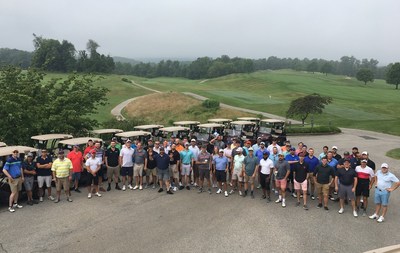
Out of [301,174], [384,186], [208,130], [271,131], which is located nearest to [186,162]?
[301,174]

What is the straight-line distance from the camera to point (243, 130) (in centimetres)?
2061

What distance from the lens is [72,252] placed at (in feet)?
26.4

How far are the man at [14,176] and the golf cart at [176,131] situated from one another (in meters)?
7.91

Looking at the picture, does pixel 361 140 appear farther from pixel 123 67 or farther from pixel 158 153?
pixel 123 67

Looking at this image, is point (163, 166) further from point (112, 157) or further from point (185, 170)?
point (112, 157)

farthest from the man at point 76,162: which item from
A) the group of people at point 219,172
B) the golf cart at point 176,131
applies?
the golf cart at point 176,131

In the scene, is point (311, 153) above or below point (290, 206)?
above

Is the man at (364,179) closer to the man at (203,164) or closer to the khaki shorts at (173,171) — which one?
the man at (203,164)

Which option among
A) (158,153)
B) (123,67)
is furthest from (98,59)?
(158,153)

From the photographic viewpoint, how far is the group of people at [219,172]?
10500 mm

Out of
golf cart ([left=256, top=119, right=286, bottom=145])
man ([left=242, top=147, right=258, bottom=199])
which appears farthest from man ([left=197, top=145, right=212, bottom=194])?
golf cart ([left=256, top=119, right=286, bottom=145])

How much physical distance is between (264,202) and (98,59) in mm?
103013

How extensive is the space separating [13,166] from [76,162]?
206cm

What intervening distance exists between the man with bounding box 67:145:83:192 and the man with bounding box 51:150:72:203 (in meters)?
0.60
